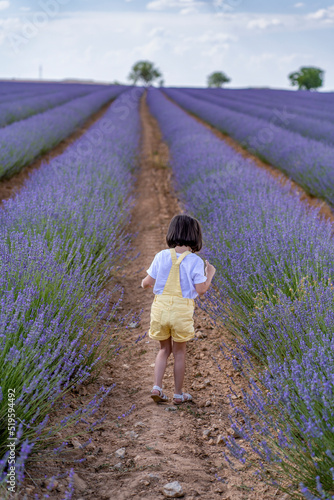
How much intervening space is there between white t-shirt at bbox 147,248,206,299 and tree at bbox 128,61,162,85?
56615mm

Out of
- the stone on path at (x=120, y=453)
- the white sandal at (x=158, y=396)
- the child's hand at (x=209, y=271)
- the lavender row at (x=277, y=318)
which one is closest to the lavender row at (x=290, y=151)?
the lavender row at (x=277, y=318)

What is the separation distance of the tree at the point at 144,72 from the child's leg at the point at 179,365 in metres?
56.7

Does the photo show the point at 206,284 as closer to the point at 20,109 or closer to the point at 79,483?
the point at 79,483

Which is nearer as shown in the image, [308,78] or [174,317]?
[174,317]

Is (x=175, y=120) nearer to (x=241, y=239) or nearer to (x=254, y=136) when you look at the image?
(x=254, y=136)

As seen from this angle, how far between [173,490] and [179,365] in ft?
A: 2.27

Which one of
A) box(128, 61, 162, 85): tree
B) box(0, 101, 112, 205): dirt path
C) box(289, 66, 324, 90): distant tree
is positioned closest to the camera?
box(0, 101, 112, 205): dirt path

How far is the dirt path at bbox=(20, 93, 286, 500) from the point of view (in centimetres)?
182

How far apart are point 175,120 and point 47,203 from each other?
987 centimetres

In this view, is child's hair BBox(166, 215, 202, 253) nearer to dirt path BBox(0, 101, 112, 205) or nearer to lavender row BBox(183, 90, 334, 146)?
dirt path BBox(0, 101, 112, 205)

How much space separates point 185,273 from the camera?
239cm

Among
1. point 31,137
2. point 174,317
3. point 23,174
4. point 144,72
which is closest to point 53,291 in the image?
point 174,317

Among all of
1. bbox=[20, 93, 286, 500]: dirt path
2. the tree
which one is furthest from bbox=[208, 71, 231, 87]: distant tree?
bbox=[20, 93, 286, 500]: dirt path

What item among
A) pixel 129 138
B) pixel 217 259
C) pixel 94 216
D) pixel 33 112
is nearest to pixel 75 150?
pixel 129 138
